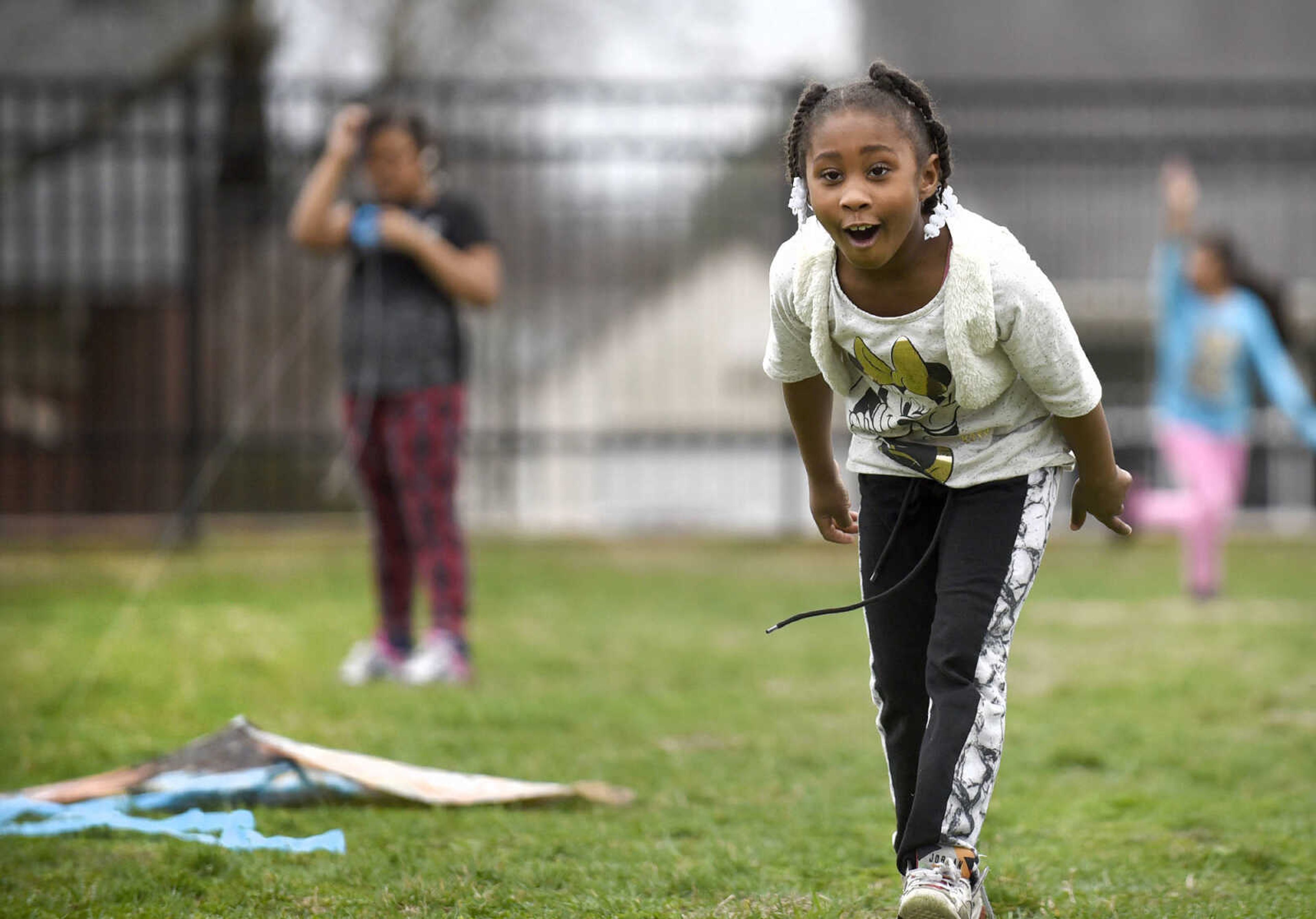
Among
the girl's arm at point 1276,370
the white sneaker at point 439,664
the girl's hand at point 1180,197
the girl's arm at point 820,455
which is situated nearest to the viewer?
the girl's arm at point 820,455

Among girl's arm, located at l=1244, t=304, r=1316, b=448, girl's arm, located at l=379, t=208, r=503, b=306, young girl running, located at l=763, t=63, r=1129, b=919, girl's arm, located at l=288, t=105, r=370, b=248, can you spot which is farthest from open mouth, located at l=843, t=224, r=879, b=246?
girl's arm, located at l=1244, t=304, r=1316, b=448

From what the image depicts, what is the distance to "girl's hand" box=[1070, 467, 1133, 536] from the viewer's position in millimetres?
2848

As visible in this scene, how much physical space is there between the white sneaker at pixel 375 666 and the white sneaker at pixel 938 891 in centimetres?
329

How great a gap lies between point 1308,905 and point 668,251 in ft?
32.9

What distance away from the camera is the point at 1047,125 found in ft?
55.2

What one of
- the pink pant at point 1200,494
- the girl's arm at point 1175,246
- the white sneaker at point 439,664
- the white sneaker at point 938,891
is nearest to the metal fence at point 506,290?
the girl's arm at point 1175,246

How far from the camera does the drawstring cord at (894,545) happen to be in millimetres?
2850

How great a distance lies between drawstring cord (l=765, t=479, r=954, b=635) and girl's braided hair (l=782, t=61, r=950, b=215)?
20.3 inches

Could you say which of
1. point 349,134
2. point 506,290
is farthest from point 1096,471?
point 506,290

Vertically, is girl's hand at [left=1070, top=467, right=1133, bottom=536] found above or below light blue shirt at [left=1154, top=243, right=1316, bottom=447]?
above

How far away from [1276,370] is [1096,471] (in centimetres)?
539

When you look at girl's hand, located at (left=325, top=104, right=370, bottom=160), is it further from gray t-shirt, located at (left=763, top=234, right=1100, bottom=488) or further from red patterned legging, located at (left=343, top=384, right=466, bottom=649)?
gray t-shirt, located at (left=763, top=234, right=1100, bottom=488)

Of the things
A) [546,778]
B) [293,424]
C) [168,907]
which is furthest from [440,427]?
[293,424]

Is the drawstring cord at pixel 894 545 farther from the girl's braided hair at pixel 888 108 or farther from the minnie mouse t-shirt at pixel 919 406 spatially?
the girl's braided hair at pixel 888 108
